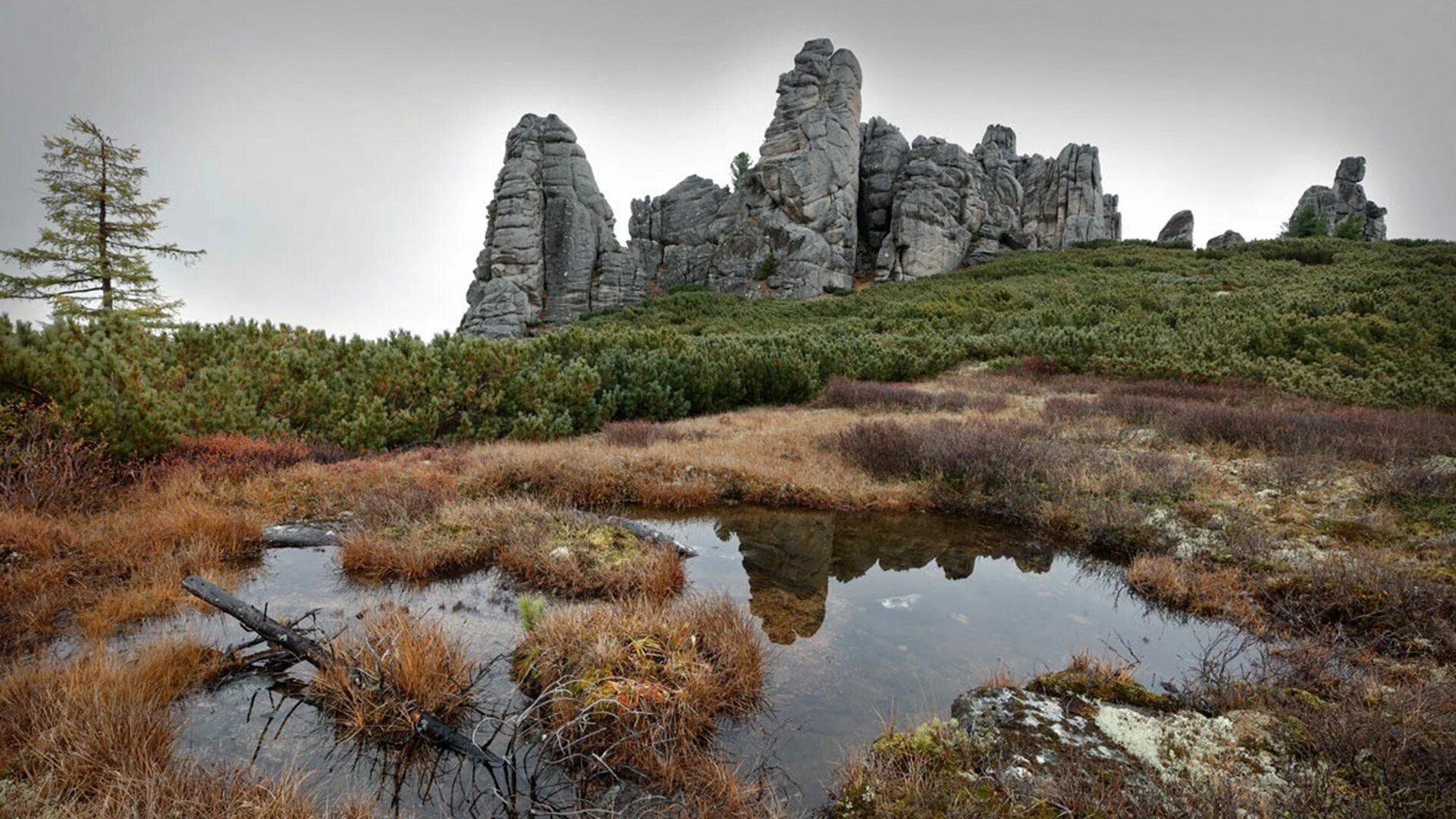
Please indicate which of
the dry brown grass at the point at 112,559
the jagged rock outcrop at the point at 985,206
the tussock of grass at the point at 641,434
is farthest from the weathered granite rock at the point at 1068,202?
the dry brown grass at the point at 112,559

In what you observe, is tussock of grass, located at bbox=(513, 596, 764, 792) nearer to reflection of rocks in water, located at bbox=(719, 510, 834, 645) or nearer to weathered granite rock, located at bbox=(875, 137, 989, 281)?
reflection of rocks in water, located at bbox=(719, 510, 834, 645)

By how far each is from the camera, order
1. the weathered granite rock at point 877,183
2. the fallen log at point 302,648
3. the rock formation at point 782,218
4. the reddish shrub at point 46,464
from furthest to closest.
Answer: the weathered granite rock at point 877,183 → the rock formation at point 782,218 → the reddish shrub at point 46,464 → the fallen log at point 302,648

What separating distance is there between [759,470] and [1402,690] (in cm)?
733

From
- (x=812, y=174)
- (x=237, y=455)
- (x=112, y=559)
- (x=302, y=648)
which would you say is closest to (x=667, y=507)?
(x=302, y=648)

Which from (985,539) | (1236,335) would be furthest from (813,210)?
(985,539)

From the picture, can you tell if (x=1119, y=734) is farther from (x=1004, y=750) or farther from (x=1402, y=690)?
(x=1402, y=690)

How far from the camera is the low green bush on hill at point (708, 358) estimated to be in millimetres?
8484

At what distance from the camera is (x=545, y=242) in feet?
173

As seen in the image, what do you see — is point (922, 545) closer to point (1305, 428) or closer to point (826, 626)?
point (826, 626)

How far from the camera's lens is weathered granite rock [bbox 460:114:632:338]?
2019 inches

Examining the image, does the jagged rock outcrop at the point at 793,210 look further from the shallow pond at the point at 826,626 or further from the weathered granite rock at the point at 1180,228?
the shallow pond at the point at 826,626

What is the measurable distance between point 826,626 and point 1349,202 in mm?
100616

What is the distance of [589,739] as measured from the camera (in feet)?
12.2

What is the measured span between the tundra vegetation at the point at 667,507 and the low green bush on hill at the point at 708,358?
0.29 feet
